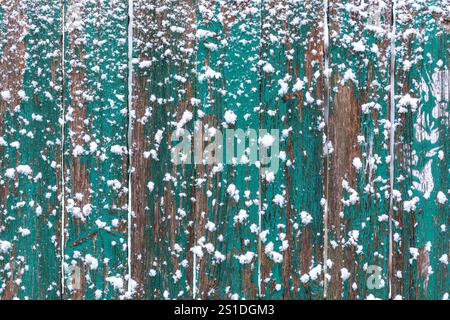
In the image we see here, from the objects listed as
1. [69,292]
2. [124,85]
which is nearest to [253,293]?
[69,292]

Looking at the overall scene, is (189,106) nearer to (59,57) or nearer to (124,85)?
(124,85)

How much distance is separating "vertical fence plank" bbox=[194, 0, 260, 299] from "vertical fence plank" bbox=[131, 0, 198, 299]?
3cm

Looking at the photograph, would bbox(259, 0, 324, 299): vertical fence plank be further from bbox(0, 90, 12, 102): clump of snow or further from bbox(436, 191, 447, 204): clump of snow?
bbox(0, 90, 12, 102): clump of snow

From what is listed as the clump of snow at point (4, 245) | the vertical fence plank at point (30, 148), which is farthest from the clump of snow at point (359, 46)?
the clump of snow at point (4, 245)

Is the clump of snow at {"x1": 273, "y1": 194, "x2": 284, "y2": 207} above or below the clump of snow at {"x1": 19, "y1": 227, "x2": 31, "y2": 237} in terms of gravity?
above

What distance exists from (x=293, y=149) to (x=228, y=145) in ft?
0.44

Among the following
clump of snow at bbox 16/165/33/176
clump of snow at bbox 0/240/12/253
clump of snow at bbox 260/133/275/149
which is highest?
clump of snow at bbox 260/133/275/149

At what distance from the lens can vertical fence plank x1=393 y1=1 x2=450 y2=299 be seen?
0.91 m

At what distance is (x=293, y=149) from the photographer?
2.98 feet

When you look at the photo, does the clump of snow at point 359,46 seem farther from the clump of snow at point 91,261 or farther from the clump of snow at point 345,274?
the clump of snow at point 91,261

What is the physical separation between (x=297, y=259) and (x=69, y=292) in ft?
1.58

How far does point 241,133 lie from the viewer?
0.91 meters

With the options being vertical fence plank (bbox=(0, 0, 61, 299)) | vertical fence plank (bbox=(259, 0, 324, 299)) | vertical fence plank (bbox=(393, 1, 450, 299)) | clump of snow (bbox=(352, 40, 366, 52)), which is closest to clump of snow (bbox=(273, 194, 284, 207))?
vertical fence plank (bbox=(259, 0, 324, 299))

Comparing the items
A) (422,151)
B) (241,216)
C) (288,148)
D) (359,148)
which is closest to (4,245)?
(241,216)
